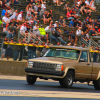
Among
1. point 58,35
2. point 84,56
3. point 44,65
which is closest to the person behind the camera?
point 44,65

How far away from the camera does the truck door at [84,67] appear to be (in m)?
12.0

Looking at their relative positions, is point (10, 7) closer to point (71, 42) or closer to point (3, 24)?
point (3, 24)

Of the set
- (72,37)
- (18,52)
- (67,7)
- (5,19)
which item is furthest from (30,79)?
(67,7)

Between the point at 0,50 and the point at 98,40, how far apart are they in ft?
24.4

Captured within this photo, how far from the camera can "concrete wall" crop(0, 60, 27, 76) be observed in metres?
17.1

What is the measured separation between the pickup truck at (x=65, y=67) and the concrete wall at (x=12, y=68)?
4.91 meters

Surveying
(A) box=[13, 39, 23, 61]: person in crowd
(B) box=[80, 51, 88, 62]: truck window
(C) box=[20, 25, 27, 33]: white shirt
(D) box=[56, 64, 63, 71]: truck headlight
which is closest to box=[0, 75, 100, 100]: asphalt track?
(D) box=[56, 64, 63, 71]: truck headlight

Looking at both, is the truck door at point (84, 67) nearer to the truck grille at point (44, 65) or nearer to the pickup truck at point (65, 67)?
the pickup truck at point (65, 67)

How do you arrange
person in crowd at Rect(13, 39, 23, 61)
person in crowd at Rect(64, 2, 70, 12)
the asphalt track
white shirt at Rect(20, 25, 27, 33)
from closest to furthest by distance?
the asphalt track < person in crowd at Rect(13, 39, 23, 61) < white shirt at Rect(20, 25, 27, 33) < person in crowd at Rect(64, 2, 70, 12)

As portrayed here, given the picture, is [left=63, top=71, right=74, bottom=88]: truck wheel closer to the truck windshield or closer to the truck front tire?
the truck front tire

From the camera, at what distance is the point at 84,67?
12141mm

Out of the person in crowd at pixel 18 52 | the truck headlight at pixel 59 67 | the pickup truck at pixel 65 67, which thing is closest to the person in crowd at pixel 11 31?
the person in crowd at pixel 18 52

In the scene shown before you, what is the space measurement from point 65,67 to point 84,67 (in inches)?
47.7

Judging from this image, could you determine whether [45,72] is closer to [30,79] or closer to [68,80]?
[68,80]
